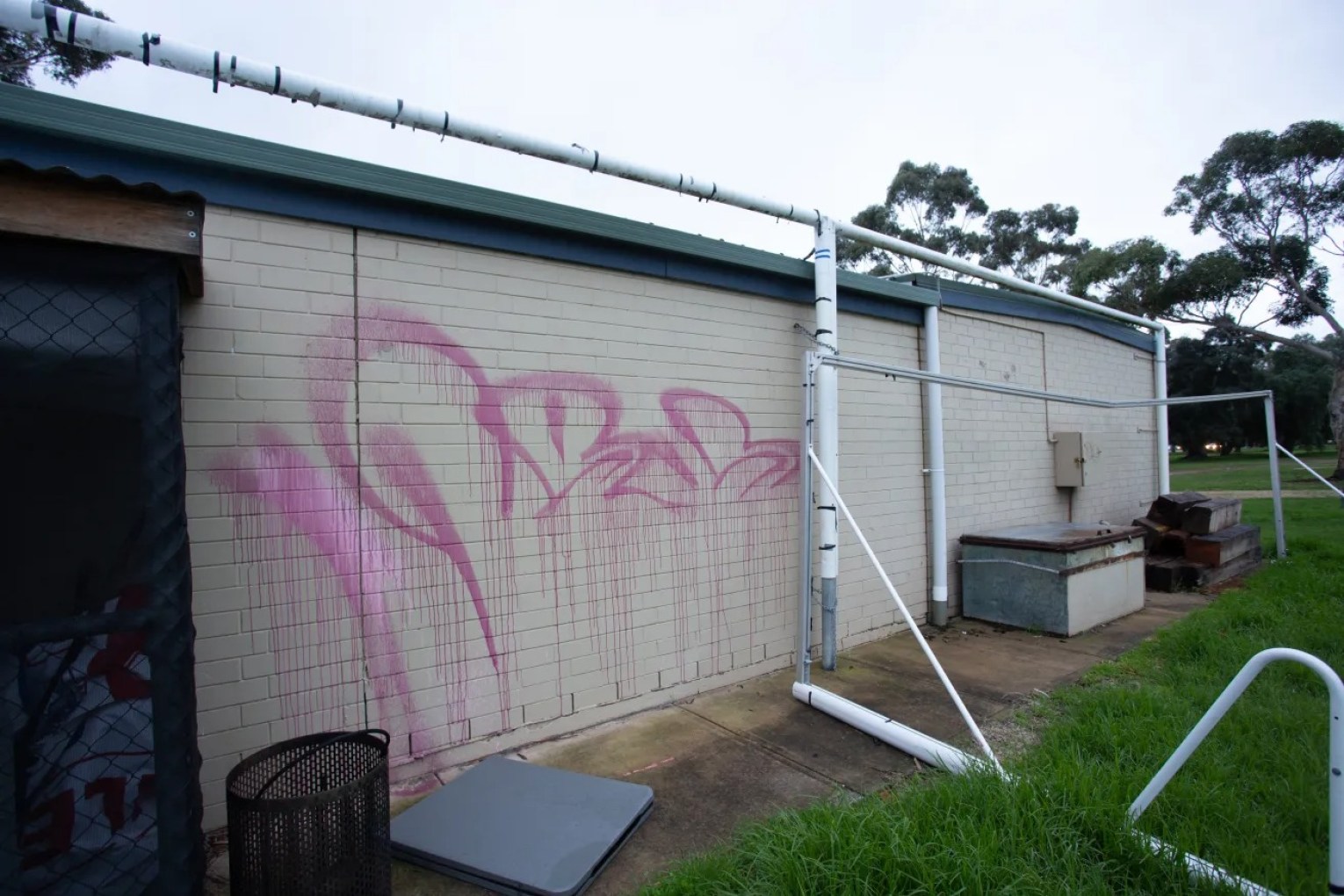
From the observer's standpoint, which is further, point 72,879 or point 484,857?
point 484,857

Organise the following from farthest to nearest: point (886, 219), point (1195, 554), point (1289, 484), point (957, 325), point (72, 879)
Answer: point (886, 219) < point (1289, 484) < point (1195, 554) < point (957, 325) < point (72, 879)

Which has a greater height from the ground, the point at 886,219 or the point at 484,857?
the point at 886,219

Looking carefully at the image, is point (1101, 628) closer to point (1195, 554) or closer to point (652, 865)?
point (1195, 554)

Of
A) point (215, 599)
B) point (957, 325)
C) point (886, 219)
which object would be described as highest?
point (886, 219)

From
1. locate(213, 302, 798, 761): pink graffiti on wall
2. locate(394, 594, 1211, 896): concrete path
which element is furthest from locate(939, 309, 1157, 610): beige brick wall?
locate(213, 302, 798, 761): pink graffiti on wall

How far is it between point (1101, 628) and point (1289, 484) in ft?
68.5

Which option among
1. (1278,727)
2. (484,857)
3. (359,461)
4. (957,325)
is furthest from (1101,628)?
(359,461)

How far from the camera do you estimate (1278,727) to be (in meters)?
3.31

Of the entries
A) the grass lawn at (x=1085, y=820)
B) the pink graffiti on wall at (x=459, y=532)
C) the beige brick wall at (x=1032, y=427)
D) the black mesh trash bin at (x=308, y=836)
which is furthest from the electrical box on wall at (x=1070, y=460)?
the black mesh trash bin at (x=308, y=836)

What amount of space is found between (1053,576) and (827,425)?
8.22ft

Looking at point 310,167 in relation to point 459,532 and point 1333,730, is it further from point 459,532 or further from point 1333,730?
point 1333,730

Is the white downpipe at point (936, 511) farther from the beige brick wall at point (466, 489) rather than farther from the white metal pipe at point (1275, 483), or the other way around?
the white metal pipe at point (1275, 483)

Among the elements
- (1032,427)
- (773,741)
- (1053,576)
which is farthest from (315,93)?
(1032,427)

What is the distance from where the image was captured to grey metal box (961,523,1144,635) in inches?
219
